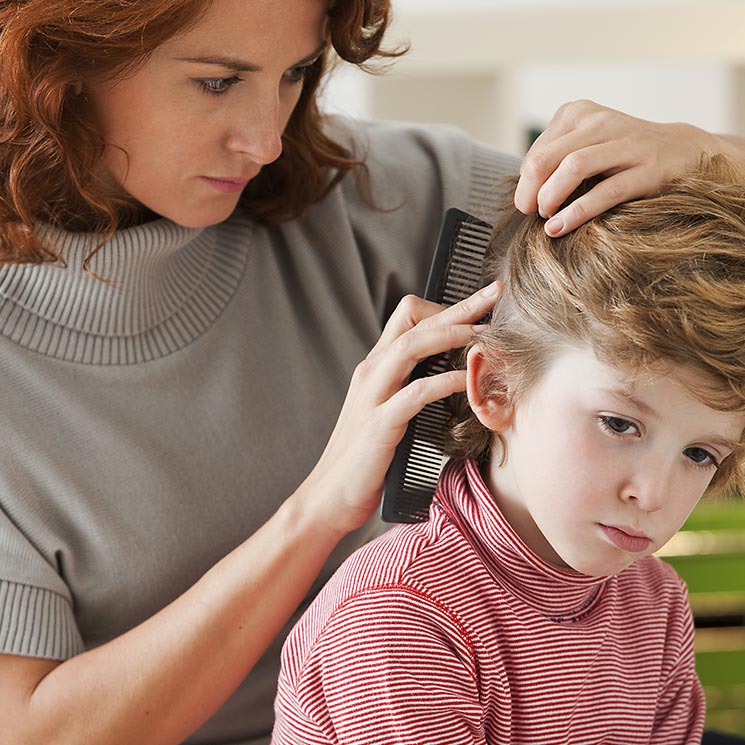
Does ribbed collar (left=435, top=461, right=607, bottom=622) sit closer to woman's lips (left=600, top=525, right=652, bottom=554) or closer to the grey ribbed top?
woman's lips (left=600, top=525, right=652, bottom=554)

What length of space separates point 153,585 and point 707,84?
170 centimetres

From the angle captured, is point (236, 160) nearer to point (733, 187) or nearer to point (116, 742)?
point (733, 187)

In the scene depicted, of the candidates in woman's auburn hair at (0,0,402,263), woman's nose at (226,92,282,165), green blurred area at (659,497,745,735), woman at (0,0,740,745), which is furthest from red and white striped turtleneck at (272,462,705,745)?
green blurred area at (659,497,745,735)

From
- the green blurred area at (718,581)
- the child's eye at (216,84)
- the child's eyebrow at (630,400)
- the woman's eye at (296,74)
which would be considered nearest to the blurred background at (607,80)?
the green blurred area at (718,581)

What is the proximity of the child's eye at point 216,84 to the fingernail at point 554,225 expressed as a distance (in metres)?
0.38

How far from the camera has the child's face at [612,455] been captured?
843 millimetres

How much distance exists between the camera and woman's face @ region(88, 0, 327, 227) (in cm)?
105

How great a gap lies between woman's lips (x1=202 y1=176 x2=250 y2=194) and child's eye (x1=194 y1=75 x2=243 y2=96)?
0.34 feet

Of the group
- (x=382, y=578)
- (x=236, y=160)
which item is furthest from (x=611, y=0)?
(x=382, y=578)

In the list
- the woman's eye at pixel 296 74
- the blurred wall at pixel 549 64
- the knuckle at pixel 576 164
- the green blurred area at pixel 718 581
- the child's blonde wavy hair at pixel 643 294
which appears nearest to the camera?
the child's blonde wavy hair at pixel 643 294

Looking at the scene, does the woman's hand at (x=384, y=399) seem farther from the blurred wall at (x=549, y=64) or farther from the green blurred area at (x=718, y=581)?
the blurred wall at (x=549, y=64)

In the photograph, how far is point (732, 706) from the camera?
6.18ft

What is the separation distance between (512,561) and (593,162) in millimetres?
357


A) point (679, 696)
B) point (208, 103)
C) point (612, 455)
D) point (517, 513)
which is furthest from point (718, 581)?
point (208, 103)
